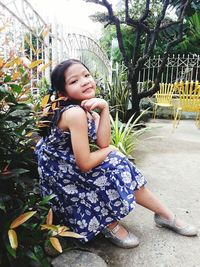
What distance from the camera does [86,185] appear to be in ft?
5.32

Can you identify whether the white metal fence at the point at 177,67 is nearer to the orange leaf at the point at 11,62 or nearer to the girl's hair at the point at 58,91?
the girl's hair at the point at 58,91

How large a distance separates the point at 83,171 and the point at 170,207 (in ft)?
3.30

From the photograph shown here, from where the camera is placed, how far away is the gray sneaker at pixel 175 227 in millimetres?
1825

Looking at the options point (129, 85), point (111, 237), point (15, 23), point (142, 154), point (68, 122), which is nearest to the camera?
point (68, 122)

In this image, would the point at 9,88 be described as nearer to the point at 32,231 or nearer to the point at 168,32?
the point at 32,231

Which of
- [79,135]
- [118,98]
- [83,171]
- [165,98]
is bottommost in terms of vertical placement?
[165,98]

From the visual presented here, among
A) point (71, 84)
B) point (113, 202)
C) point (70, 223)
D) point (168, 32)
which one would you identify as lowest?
point (70, 223)

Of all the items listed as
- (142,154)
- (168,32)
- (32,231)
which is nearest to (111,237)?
(32,231)

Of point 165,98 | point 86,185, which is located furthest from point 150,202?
point 165,98

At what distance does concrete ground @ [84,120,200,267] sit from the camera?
162cm

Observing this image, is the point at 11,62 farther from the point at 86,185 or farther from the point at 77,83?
the point at 86,185

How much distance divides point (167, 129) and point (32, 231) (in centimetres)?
506

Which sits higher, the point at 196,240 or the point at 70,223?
the point at 70,223

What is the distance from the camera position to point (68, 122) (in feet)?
4.95
